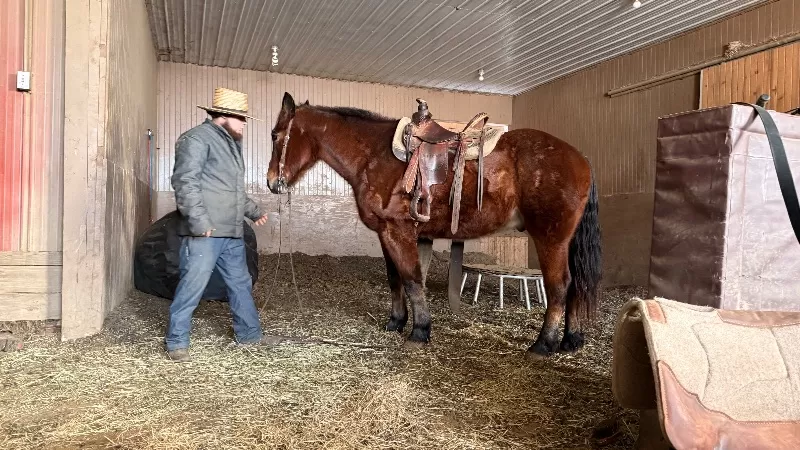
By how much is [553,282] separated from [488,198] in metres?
0.80

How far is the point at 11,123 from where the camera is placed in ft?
11.8

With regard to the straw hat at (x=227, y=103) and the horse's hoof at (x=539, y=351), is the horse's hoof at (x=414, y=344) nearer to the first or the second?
the horse's hoof at (x=539, y=351)

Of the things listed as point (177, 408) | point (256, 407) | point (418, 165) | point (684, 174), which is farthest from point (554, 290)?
point (177, 408)

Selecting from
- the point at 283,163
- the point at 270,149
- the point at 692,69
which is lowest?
the point at 283,163

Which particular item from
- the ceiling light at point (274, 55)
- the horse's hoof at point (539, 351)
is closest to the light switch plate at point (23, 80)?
the horse's hoof at point (539, 351)

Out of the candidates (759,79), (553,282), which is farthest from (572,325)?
(759,79)

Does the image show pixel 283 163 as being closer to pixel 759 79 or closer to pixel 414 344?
pixel 414 344

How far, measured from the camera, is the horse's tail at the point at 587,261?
377 cm

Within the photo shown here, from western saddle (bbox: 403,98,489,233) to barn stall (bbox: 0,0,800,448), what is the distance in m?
0.44

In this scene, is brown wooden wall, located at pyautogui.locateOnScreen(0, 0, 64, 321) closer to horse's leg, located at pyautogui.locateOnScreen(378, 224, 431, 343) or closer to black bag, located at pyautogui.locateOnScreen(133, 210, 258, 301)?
black bag, located at pyautogui.locateOnScreen(133, 210, 258, 301)

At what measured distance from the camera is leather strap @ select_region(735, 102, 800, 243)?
1642 mm

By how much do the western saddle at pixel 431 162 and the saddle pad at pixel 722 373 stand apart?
7.16 feet

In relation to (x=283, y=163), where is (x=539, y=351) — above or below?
below

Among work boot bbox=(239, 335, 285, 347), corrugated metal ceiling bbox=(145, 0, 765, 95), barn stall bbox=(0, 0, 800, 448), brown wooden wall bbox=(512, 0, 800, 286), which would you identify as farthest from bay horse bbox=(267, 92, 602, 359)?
brown wooden wall bbox=(512, 0, 800, 286)
